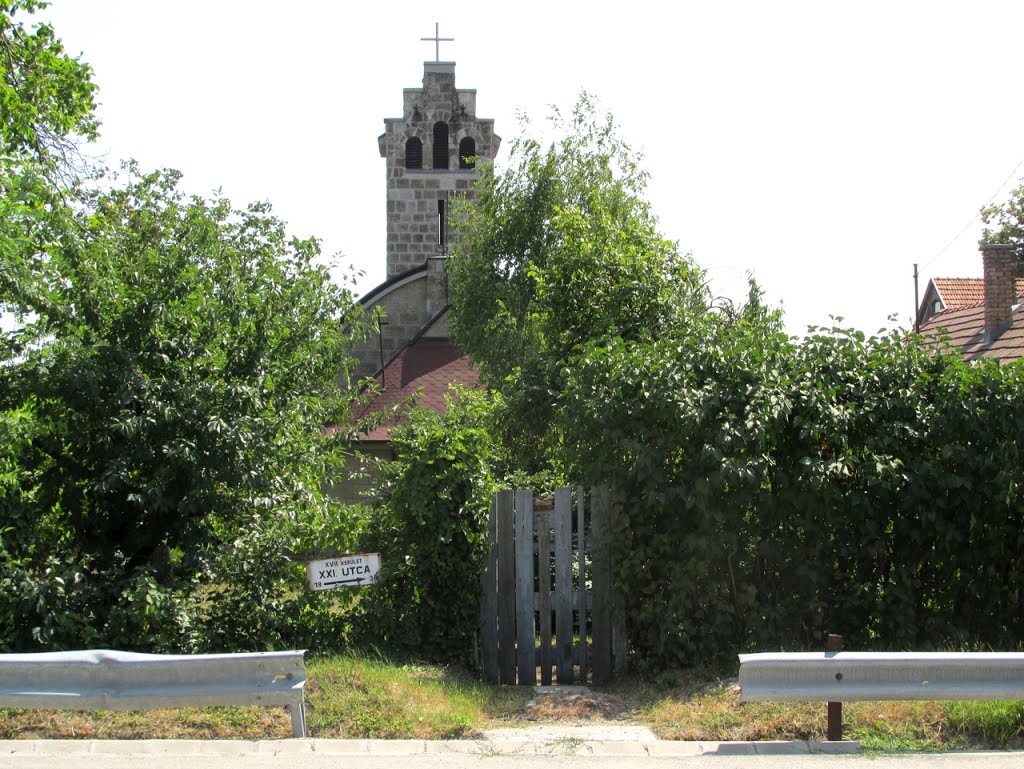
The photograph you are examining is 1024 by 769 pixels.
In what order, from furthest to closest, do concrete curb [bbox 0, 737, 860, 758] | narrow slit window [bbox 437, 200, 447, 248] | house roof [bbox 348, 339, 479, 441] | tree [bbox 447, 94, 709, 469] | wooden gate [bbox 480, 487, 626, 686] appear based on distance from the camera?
narrow slit window [bbox 437, 200, 447, 248] → house roof [bbox 348, 339, 479, 441] → tree [bbox 447, 94, 709, 469] → wooden gate [bbox 480, 487, 626, 686] → concrete curb [bbox 0, 737, 860, 758]

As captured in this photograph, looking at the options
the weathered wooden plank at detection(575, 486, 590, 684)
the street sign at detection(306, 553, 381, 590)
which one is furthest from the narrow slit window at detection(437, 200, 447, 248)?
the street sign at detection(306, 553, 381, 590)

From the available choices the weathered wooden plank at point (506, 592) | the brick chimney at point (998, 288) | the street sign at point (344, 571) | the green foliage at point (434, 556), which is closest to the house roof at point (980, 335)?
the brick chimney at point (998, 288)

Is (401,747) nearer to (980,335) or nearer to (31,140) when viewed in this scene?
(31,140)

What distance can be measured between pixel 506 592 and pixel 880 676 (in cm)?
338

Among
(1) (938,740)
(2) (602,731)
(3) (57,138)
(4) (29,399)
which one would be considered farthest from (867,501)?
(3) (57,138)

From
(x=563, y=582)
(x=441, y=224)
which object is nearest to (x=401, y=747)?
(x=563, y=582)

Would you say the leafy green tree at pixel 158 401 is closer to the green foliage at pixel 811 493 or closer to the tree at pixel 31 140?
the tree at pixel 31 140

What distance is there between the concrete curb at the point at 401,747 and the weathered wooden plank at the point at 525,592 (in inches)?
89.1

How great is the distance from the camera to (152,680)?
6551mm

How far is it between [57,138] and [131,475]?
6630mm

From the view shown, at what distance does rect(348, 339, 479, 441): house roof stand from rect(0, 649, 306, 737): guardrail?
51.7 feet

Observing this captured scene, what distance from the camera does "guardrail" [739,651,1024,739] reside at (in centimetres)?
642

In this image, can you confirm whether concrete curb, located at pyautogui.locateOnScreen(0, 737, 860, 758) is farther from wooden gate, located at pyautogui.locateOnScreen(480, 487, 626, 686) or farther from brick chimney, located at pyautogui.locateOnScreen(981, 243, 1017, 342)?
brick chimney, located at pyautogui.locateOnScreen(981, 243, 1017, 342)

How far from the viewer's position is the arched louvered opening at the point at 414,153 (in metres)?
29.3
